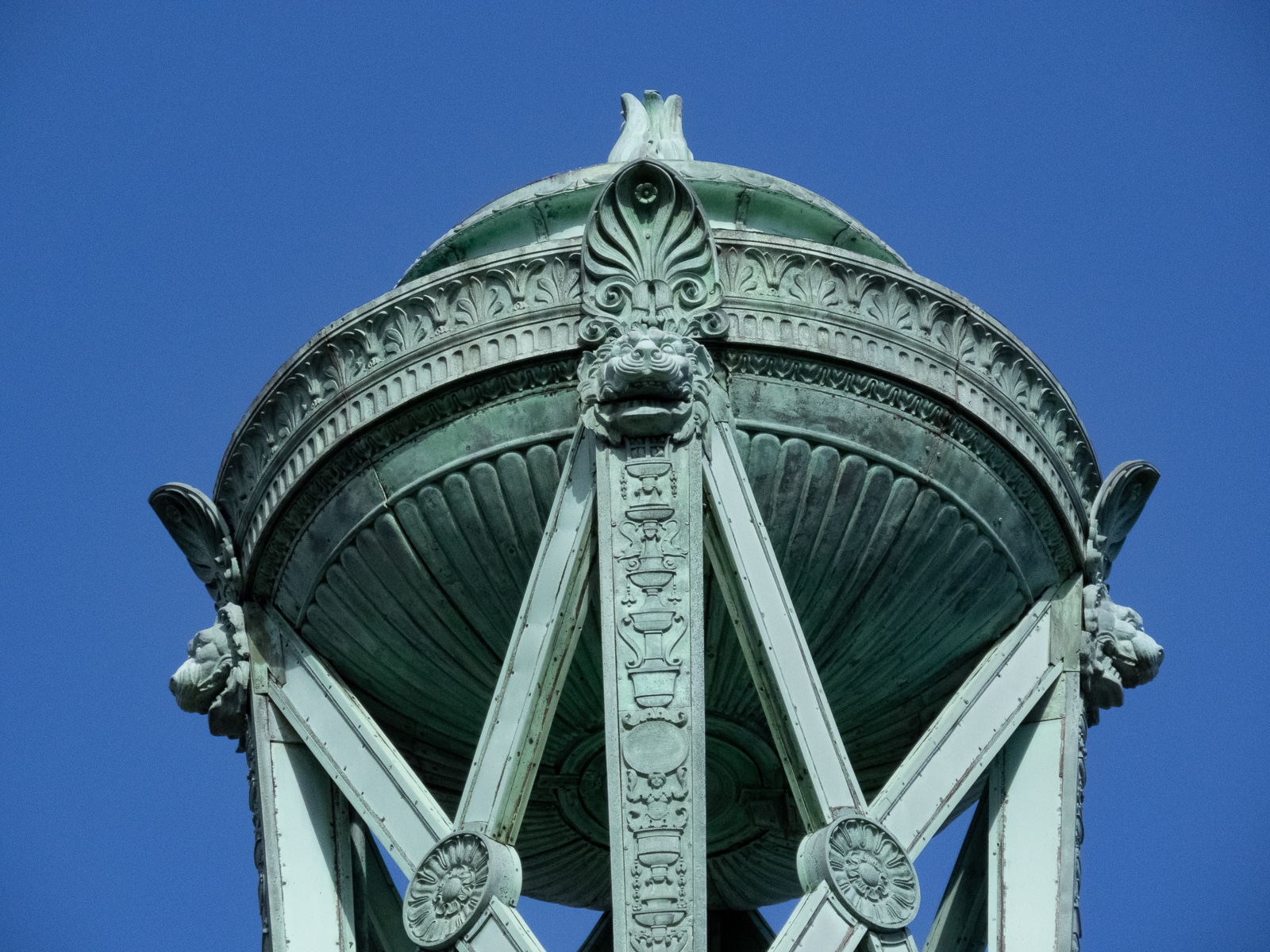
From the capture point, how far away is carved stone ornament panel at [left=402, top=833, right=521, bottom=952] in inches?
735

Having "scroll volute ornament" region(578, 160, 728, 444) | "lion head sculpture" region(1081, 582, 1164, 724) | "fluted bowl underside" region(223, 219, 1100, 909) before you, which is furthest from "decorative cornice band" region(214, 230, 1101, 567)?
"lion head sculpture" region(1081, 582, 1164, 724)

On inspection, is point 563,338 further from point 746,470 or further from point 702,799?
point 702,799

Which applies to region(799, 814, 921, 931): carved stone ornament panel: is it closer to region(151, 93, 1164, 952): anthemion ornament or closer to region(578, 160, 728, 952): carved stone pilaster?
region(151, 93, 1164, 952): anthemion ornament

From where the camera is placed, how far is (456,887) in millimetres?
18844

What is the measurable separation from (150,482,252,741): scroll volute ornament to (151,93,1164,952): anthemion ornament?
0.03m

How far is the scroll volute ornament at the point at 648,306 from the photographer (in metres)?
19.3

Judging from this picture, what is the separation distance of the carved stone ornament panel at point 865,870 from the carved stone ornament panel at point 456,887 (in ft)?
5.76

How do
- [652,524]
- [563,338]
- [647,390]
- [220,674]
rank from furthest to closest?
[220,674]
[563,338]
[647,390]
[652,524]

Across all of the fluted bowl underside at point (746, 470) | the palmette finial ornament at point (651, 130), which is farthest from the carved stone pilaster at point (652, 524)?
the palmette finial ornament at point (651, 130)

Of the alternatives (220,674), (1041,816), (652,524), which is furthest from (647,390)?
(1041,816)

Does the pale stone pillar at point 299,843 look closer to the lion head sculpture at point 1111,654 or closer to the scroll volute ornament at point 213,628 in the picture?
the scroll volute ornament at point 213,628

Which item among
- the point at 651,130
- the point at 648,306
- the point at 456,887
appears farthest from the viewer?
the point at 651,130

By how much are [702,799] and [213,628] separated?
4.30 metres

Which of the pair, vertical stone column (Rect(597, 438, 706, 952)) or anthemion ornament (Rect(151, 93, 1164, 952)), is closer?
vertical stone column (Rect(597, 438, 706, 952))
